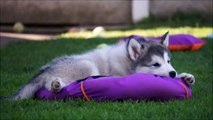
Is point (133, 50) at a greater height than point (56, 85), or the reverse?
point (133, 50)

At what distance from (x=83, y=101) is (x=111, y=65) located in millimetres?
811

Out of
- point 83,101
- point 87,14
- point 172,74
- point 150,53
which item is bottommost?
point 83,101

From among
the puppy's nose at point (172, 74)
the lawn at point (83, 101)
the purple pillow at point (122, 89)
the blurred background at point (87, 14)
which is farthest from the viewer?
the blurred background at point (87, 14)

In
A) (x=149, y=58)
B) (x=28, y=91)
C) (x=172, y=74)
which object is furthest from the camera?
(x=149, y=58)

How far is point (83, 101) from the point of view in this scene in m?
4.33

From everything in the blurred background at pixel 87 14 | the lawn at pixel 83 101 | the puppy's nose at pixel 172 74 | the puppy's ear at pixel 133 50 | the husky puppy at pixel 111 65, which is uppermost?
the blurred background at pixel 87 14

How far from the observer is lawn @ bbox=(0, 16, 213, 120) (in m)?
3.83

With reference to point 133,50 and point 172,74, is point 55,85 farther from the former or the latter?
point 172,74

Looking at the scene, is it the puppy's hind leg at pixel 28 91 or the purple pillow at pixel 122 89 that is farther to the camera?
the puppy's hind leg at pixel 28 91

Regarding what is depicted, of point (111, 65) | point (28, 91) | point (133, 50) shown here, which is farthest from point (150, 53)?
point (28, 91)

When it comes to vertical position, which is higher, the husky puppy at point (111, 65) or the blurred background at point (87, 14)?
the blurred background at point (87, 14)

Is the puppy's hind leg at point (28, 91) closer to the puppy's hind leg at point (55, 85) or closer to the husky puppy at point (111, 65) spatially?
the husky puppy at point (111, 65)

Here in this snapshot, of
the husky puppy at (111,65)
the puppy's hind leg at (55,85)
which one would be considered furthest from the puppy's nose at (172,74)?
the puppy's hind leg at (55,85)

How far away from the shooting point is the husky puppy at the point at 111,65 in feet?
15.2
